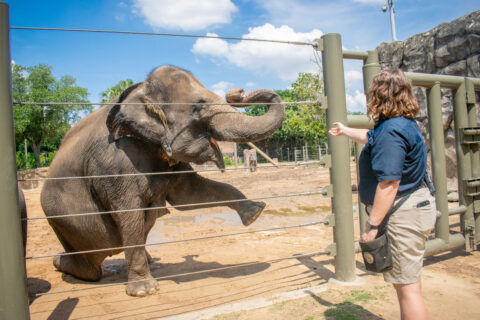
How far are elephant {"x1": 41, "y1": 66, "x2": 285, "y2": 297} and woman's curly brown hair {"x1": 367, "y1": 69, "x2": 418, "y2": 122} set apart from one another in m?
1.47

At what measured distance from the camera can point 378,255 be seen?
1.75 metres

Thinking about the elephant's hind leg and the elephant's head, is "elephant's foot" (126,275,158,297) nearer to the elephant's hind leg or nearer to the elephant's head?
the elephant's hind leg

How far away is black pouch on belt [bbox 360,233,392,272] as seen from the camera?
68.7 inches

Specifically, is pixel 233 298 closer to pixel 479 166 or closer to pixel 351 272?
pixel 351 272

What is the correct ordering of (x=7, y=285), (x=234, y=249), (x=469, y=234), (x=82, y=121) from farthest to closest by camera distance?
(x=234, y=249)
(x=82, y=121)
(x=469, y=234)
(x=7, y=285)

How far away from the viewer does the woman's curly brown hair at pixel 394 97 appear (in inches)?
69.6

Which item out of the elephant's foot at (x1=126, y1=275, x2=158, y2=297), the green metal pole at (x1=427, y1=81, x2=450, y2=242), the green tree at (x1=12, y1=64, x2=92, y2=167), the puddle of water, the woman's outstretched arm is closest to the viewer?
the woman's outstretched arm

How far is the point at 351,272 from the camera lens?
2959mm

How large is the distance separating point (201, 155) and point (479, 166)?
3.14 meters

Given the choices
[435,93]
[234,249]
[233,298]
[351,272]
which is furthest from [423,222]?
[234,249]

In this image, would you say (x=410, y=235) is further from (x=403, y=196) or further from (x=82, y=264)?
(x=82, y=264)

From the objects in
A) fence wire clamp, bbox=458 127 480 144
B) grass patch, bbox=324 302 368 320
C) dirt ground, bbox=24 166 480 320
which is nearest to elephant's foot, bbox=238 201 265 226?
dirt ground, bbox=24 166 480 320

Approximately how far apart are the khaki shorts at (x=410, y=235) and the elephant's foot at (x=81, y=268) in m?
3.38

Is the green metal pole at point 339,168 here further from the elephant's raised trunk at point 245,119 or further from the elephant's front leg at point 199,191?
the elephant's front leg at point 199,191
